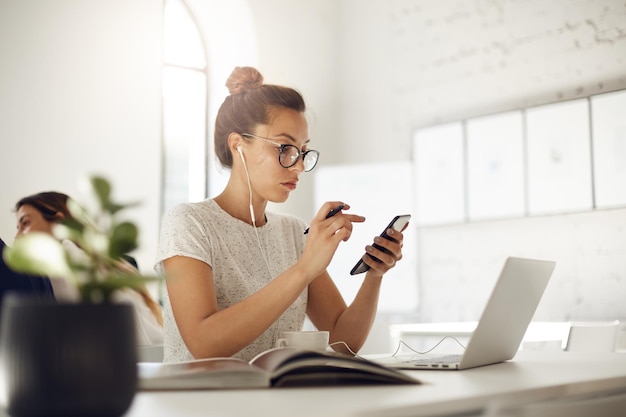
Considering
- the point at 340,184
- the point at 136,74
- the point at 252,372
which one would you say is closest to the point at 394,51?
the point at 340,184

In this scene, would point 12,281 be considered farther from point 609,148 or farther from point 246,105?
point 609,148

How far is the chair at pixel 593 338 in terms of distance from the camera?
2.93 metres

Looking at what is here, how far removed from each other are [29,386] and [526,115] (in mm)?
4232

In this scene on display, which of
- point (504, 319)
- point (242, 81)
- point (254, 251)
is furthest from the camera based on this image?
point (242, 81)

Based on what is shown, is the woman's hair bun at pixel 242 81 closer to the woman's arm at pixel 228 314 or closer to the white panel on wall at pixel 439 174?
the woman's arm at pixel 228 314

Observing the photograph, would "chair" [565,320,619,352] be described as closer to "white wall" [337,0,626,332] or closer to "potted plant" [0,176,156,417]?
"white wall" [337,0,626,332]

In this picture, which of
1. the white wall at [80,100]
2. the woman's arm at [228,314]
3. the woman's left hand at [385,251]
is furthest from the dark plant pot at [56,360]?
the white wall at [80,100]

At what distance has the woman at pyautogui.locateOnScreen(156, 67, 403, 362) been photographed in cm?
171

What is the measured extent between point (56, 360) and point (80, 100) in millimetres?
4078

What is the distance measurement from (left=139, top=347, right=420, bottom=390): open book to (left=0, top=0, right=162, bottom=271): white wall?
3160 millimetres

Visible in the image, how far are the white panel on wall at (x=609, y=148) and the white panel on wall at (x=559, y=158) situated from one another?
46mm

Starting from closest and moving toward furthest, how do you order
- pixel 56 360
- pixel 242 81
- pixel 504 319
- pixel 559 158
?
1. pixel 56 360
2. pixel 504 319
3. pixel 242 81
4. pixel 559 158

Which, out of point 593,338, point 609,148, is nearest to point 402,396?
point 593,338

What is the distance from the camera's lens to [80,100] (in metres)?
4.61
